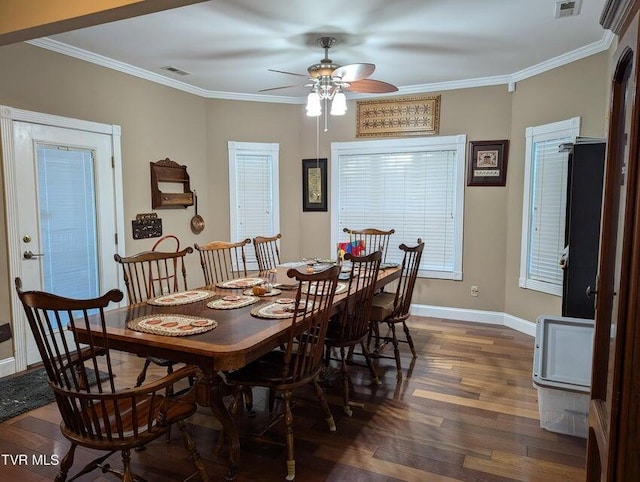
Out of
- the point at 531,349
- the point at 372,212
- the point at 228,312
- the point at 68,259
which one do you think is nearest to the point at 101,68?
the point at 68,259

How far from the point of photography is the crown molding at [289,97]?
3557mm

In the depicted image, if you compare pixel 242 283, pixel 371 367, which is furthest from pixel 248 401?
pixel 371 367

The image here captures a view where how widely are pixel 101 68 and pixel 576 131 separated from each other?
4.42m

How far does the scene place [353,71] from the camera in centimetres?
301

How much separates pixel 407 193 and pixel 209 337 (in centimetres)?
368

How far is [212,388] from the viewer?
2033mm

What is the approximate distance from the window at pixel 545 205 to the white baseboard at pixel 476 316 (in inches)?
16.2

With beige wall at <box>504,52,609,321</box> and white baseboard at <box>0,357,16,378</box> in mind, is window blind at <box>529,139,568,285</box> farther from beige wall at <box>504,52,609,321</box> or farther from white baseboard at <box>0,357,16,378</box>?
white baseboard at <box>0,357,16,378</box>

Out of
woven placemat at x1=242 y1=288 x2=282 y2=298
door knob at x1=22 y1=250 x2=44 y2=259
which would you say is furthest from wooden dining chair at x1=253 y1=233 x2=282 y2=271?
door knob at x1=22 y1=250 x2=44 y2=259

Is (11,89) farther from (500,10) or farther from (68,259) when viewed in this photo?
(500,10)

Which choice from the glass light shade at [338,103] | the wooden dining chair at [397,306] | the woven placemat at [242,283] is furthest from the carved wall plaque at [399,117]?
the woven placemat at [242,283]

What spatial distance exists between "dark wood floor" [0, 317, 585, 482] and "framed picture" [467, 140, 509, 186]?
2179 mm

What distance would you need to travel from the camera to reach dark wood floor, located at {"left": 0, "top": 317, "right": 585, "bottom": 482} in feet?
7.14

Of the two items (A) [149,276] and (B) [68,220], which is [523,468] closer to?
(A) [149,276]
